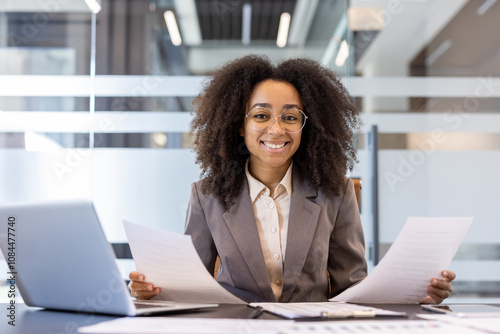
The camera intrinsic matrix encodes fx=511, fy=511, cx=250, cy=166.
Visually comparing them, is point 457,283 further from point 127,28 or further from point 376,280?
point 127,28

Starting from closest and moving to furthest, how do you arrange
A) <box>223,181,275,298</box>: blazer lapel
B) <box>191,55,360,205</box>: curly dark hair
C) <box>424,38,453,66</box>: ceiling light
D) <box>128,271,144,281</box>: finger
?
<box>128,271,144,281</box>: finger, <box>223,181,275,298</box>: blazer lapel, <box>191,55,360,205</box>: curly dark hair, <box>424,38,453,66</box>: ceiling light

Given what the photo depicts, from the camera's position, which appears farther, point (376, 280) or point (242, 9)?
point (242, 9)

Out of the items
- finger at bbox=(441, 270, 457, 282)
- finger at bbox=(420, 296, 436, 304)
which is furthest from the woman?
finger at bbox=(441, 270, 457, 282)

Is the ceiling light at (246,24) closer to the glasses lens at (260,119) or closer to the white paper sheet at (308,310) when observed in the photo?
the glasses lens at (260,119)

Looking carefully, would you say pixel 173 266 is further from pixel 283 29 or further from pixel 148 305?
pixel 283 29

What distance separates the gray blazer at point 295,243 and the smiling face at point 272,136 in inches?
3.4

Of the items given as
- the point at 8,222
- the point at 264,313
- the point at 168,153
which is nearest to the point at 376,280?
the point at 264,313

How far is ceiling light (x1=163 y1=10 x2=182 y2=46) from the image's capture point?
130 inches

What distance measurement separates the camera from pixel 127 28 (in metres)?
3.22

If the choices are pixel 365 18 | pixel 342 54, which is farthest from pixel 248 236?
pixel 365 18

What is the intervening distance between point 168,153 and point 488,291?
2.00 m

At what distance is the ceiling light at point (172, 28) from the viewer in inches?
130

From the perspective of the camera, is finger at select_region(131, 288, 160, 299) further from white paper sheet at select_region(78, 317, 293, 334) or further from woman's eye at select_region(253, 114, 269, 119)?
woman's eye at select_region(253, 114, 269, 119)

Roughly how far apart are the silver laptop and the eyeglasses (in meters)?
0.68
